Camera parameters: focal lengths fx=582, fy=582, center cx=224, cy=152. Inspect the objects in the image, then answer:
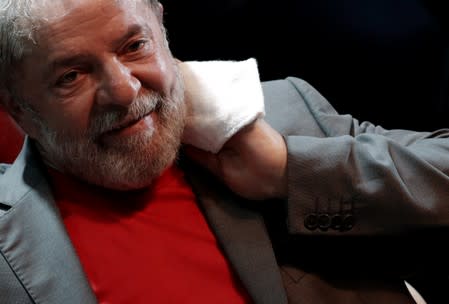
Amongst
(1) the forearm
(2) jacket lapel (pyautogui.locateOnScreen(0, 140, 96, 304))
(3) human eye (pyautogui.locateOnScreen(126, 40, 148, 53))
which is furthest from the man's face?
(1) the forearm

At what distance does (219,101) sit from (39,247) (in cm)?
46

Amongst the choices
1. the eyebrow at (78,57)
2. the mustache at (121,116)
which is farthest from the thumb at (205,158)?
the eyebrow at (78,57)

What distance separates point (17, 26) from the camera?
103 centimetres

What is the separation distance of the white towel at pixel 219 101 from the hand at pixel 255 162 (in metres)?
0.03

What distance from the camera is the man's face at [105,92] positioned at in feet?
3.37

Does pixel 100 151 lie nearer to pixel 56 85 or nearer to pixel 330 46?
pixel 56 85

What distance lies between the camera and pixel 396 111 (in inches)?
74.4

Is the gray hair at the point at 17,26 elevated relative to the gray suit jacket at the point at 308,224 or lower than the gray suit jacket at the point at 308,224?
elevated

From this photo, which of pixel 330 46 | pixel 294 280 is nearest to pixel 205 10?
pixel 330 46

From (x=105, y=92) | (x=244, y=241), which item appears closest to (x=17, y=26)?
(x=105, y=92)

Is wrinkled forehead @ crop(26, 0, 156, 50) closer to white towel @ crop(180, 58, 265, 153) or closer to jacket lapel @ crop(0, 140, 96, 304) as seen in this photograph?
white towel @ crop(180, 58, 265, 153)

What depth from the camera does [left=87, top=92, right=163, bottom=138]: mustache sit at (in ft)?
3.52

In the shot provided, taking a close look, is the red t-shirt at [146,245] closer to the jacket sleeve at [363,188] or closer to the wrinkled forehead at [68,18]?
the jacket sleeve at [363,188]

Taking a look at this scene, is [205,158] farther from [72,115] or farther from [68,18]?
[68,18]
